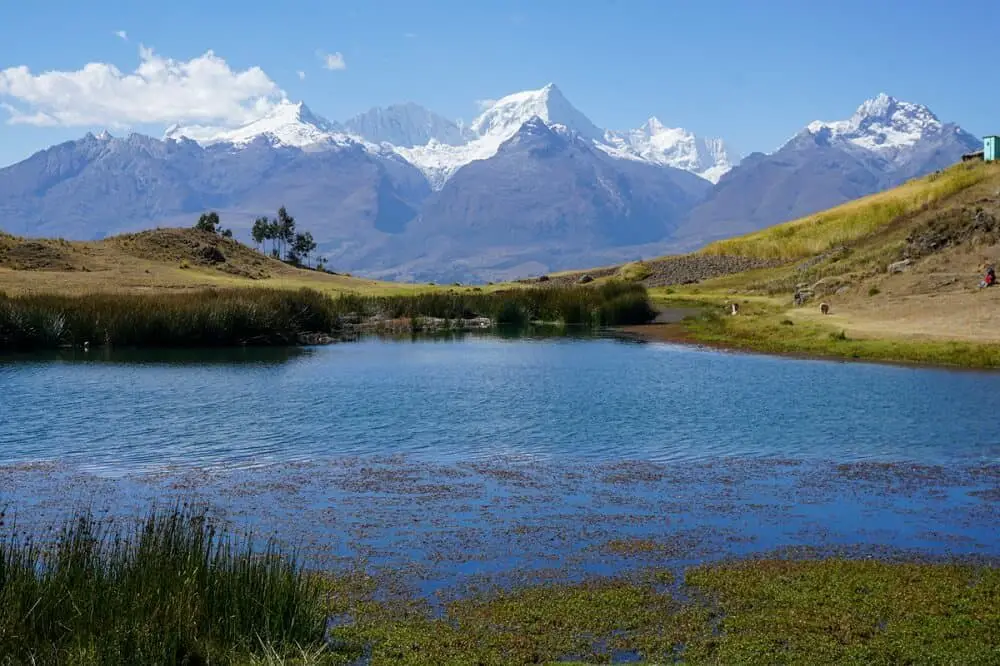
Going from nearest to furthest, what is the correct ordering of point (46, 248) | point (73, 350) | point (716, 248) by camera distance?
point (73, 350) → point (46, 248) → point (716, 248)

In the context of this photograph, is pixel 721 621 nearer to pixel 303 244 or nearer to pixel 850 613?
pixel 850 613

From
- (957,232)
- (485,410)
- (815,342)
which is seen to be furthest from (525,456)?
(957,232)

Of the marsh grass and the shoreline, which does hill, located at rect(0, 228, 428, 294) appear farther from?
the shoreline

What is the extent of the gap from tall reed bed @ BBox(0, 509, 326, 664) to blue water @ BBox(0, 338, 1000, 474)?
10.4 m

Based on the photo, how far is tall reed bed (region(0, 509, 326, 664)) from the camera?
10.1 metres

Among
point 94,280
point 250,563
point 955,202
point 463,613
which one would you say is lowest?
point 463,613

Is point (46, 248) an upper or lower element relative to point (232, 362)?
upper

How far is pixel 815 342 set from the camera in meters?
43.9

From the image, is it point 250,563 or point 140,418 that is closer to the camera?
point 250,563

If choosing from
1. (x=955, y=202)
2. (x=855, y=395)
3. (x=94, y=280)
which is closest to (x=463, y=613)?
(x=855, y=395)

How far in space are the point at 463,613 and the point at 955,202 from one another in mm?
77721

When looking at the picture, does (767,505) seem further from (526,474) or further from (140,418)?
(140,418)

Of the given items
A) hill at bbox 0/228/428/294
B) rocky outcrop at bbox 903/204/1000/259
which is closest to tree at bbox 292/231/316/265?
hill at bbox 0/228/428/294

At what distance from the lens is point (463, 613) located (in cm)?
1267
